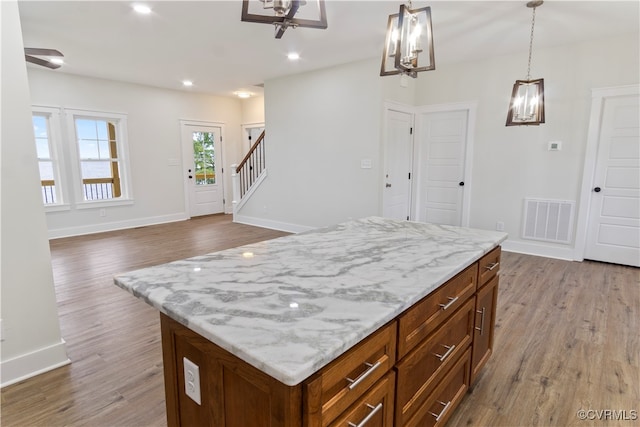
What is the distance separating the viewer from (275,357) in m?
0.75

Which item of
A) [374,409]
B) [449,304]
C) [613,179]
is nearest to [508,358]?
[449,304]

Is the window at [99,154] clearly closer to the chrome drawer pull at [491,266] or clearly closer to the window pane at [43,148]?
the window pane at [43,148]

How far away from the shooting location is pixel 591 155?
13.9ft

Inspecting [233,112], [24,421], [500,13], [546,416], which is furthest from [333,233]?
[233,112]

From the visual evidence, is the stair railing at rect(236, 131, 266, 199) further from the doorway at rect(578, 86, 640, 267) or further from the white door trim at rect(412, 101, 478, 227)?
the doorway at rect(578, 86, 640, 267)

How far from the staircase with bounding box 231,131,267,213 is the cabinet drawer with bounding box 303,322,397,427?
6115 millimetres

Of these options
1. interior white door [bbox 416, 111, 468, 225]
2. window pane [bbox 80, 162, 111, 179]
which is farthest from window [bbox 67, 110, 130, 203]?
interior white door [bbox 416, 111, 468, 225]

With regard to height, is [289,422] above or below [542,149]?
below

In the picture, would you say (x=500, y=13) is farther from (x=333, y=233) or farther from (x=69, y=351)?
(x=69, y=351)

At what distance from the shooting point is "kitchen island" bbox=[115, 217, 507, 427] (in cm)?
81

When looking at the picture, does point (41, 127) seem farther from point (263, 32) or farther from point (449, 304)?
point (449, 304)

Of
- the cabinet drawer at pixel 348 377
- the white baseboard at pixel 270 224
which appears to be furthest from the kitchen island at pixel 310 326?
the white baseboard at pixel 270 224

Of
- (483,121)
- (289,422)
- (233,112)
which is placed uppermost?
(233,112)

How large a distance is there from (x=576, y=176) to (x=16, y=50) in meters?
5.54
